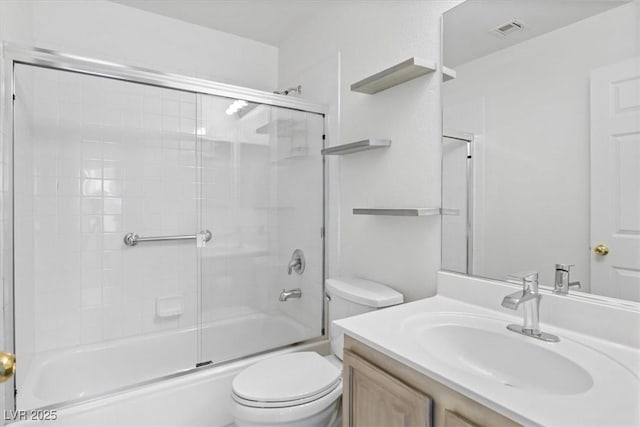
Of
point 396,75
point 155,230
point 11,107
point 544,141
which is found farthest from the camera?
point 155,230

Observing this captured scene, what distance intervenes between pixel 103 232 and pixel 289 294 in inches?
48.1

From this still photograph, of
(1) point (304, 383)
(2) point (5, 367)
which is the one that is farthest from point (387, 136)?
(2) point (5, 367)

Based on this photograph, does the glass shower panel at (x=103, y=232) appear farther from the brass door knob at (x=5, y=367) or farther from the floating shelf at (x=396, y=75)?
the brass door knob at (x=5, y=367)

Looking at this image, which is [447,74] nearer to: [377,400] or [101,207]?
[377,400]

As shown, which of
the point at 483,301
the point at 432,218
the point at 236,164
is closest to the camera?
the point at 483,301

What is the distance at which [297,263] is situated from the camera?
215cm

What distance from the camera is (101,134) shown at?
213 cm

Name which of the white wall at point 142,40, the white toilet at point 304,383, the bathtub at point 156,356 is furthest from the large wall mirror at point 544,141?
the white wall at point 142,40

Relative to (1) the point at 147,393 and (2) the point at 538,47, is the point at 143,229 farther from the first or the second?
(2) the point at 538,47

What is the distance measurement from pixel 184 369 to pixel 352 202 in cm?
126

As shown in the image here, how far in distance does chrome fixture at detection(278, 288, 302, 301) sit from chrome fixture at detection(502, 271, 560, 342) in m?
1.32

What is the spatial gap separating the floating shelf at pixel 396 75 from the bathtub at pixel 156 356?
140cm

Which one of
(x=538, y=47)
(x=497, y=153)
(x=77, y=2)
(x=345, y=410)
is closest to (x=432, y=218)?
(x=497, y=153)

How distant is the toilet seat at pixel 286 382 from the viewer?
4.37ft
